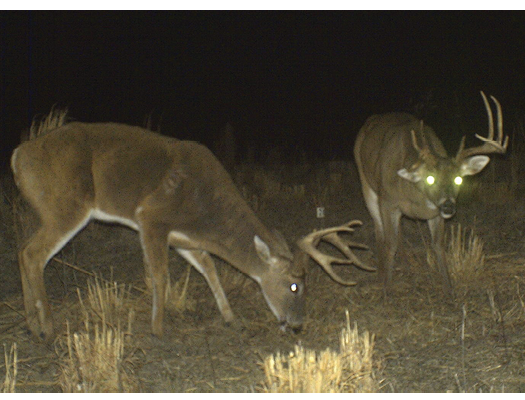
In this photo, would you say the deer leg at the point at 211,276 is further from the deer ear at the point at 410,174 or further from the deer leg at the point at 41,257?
the deer ear at the point at 410,174

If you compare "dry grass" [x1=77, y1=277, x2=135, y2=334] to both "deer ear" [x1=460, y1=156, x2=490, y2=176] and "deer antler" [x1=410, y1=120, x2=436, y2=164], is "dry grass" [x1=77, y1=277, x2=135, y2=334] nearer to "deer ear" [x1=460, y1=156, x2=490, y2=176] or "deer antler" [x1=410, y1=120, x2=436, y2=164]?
"deer antler" [x1=410, y1=120, x2=436, y2=164]

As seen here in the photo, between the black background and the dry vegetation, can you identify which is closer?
the dry vegetation

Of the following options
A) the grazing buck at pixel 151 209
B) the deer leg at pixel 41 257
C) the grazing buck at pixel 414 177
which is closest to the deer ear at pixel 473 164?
the grazing buck at pixel 414 177

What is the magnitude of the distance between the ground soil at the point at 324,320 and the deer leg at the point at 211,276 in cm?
14

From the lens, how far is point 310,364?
5133 millimetres

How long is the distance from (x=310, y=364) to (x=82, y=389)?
5.65ft

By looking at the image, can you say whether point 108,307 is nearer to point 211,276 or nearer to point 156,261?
point 156,261

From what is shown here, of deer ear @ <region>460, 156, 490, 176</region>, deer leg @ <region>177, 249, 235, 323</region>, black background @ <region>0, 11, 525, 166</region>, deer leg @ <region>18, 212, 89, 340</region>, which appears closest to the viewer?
deer leg @ <region>18, 212, 89, 340</region>

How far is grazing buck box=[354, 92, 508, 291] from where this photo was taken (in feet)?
26.7

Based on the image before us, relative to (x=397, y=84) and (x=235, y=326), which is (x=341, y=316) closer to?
(x=235, y=326)

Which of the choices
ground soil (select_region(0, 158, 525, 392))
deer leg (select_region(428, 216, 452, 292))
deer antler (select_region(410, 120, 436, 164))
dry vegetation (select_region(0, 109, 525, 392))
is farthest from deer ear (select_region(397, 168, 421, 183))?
ground soil (select_region(0, 158, 525, 392))

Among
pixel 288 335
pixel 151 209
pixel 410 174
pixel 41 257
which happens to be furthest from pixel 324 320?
pixel 41 257

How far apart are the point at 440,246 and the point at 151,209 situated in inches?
127

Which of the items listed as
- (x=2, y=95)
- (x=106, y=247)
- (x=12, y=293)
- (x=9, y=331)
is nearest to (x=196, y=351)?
(x=9, y=331)
